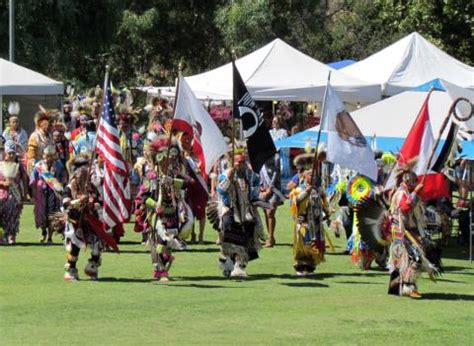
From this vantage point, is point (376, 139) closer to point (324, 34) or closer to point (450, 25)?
point (450, 25)

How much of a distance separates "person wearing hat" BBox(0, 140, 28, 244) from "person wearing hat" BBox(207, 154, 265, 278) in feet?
14.3

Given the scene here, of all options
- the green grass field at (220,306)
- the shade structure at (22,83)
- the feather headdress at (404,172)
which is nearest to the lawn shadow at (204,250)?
the green grass field at (220,306)

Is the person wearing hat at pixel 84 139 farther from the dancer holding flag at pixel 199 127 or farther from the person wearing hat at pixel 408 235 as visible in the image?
the person wearing hat at pixel 408 235

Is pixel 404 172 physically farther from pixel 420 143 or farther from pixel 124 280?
pixel 124 280

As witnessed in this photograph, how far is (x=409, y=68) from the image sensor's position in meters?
27.0

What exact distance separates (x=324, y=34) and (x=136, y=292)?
39352 millimetres

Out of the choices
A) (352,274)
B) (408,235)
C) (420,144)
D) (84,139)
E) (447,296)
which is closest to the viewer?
(408,235)

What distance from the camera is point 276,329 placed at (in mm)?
11469

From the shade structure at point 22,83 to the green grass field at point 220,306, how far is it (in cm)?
950

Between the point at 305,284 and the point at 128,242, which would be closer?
the point at 305,284

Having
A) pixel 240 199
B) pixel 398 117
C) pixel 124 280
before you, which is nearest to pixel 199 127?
pixel 240 199

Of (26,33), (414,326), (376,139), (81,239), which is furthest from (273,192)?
(26,33)

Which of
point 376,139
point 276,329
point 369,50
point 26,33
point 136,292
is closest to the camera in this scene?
point 276,329

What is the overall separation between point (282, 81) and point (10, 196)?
337 inches
